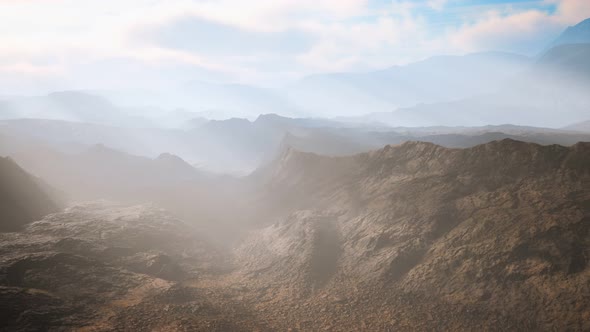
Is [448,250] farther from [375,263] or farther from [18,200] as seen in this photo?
[18,200]

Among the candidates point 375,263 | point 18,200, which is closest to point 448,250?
point 375,263

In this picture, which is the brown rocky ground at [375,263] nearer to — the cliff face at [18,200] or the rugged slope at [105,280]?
the rugged slope at [105,280]

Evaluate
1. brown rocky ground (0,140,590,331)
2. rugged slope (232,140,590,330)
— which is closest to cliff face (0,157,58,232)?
brown rocky ground (0,140,590,331)

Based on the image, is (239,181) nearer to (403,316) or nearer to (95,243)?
(95,243)

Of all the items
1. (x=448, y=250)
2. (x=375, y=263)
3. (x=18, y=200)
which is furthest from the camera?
(x=18, y=200)

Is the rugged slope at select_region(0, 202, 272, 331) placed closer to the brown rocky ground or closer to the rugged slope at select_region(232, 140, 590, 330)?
the brown rocky ground

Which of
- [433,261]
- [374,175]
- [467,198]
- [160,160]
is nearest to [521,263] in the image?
[433,261]

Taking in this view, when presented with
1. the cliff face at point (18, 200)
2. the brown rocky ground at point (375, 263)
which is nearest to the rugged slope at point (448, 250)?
the brown rocky ground at point (375, 263)

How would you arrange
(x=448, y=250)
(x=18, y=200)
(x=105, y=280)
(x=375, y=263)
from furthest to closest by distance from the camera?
1. (x=18, y=200)
2. (x=375, y=263)
3. (x=105, y=280)
4. (x=448, y=250)
